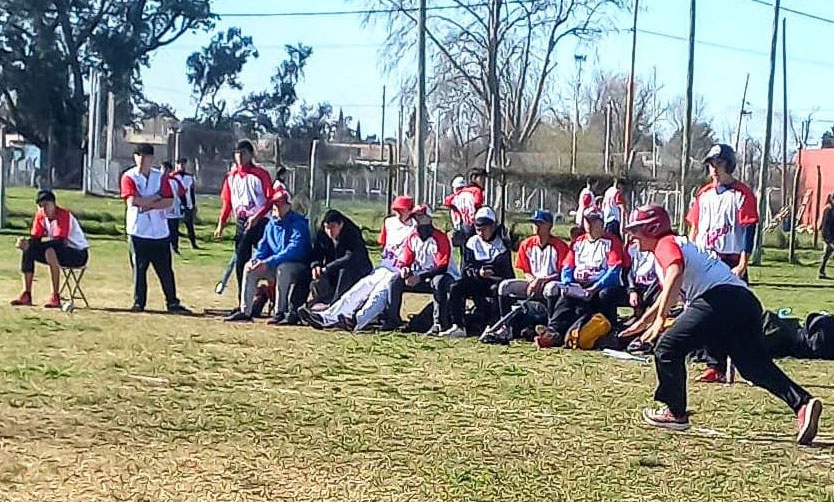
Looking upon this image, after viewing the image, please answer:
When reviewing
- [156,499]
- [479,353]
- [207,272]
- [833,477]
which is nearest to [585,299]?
[479,353]

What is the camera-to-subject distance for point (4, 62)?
55.2 m

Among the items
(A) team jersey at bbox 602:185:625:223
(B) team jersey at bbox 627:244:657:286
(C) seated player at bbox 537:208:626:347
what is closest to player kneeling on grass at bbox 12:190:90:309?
(C) seated player at bbox 537:208:626:347

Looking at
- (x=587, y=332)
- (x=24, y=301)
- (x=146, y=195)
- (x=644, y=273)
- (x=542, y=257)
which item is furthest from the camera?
(x=24, y=301)

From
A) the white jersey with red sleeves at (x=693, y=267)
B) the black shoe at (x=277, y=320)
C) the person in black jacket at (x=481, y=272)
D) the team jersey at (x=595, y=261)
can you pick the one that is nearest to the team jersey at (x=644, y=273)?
the team jersey at (x=595, y=261)

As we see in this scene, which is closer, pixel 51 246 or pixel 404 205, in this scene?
pixel 404 205

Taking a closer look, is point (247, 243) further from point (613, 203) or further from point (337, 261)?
point (613, 203)

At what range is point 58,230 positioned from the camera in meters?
14.6

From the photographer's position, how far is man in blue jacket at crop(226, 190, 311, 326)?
45.4 ft

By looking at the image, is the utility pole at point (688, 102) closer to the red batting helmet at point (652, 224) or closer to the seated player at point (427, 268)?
the seated player at point (427, 268)

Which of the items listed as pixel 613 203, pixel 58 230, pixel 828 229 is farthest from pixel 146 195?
pixel 828 229

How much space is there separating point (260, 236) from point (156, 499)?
831 centimetres

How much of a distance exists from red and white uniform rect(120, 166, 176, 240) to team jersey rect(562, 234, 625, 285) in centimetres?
445

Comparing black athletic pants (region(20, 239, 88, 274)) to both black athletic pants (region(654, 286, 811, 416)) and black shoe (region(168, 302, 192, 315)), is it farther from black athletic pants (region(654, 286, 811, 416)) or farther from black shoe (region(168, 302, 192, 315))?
black athletic pants (region(654, 286, 811, 416))

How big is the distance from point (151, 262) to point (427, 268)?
3176mm
